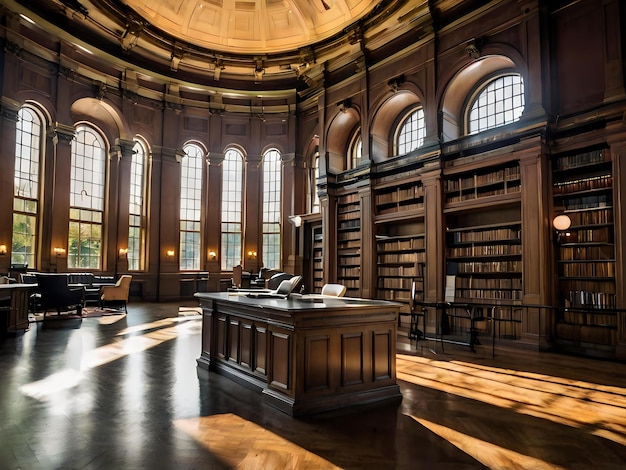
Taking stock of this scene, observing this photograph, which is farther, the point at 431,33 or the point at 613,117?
the point at 431,33

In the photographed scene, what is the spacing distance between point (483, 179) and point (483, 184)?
4.0 inches

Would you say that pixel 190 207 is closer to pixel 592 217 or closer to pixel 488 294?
pixel 488 294

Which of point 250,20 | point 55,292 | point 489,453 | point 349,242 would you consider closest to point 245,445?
point 489,453

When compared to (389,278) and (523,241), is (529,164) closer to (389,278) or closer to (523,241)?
(523,241)

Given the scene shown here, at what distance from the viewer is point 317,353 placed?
3635 mm

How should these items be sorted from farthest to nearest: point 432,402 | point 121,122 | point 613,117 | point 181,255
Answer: point 181,255
point 121,122
point 613,117
point 432,402

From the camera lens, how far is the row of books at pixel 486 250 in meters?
7.45

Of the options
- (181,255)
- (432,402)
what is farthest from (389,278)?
(181,255)

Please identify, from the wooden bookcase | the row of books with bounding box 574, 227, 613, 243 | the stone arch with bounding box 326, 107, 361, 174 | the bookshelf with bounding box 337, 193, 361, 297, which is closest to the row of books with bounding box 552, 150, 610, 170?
the wooden bookcase

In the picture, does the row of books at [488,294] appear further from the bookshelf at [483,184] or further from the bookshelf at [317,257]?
the bookshelf at [317,257]

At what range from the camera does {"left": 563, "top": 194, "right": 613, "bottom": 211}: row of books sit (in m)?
6.53

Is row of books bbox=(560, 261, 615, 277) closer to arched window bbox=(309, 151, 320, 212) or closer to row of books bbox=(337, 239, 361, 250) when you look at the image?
row of books bbox=(337, 239, 361, 250)

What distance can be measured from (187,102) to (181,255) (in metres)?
5.25

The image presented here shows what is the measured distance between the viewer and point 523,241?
712cm
